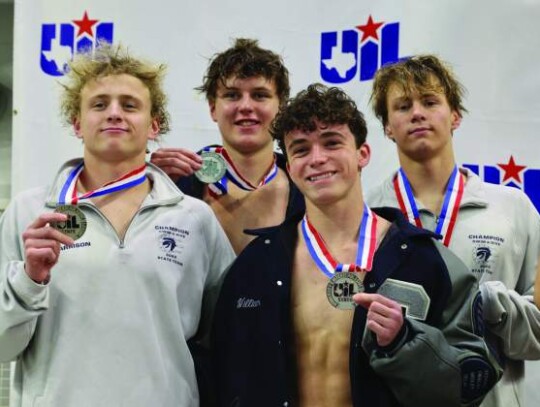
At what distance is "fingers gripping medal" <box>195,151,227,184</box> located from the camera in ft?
11.0

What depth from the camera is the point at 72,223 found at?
2691 mm

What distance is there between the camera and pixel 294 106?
2914mm

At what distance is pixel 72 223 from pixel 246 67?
114 centimetres

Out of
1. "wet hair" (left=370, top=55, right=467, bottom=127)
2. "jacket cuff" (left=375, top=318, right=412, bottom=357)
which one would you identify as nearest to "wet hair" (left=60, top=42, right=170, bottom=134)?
"wet hair" (left=370, top=55, right=467, bottom=127)

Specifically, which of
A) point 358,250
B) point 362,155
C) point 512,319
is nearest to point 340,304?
point 358,250

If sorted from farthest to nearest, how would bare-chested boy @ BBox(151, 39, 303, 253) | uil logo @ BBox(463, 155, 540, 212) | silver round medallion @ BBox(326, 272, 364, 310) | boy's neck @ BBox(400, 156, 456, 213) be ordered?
uil logo @ BBox(463, 155, 540, 212) → bare-chested boy @ BBox(151, 39, 303, 253) → boy's neck @ BBox(400, 156, 456, 213) → silver round medallion @ BBox(326, 272, 364, 310)

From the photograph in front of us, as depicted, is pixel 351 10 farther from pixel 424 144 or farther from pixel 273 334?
pixel 273 334

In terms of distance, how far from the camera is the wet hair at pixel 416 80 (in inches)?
131

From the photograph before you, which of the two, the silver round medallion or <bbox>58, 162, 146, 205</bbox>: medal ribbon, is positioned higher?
<bbox>58, 162, 146, 205</bbox>: medal ribbon

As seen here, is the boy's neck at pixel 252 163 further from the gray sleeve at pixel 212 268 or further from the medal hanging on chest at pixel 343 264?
the medal hanging on chest at pixel 343 264

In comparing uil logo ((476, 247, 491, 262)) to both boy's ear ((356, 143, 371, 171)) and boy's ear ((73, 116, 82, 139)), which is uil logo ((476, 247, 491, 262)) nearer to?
boy's ear ((356, 143, 371, 171))

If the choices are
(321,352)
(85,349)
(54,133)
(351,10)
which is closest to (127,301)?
(85,349)

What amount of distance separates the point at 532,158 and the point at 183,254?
2.03 m

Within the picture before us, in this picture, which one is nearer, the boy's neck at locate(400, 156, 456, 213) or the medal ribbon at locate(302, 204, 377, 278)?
the medal ribbon at locate(302, 204, 377, 278)
